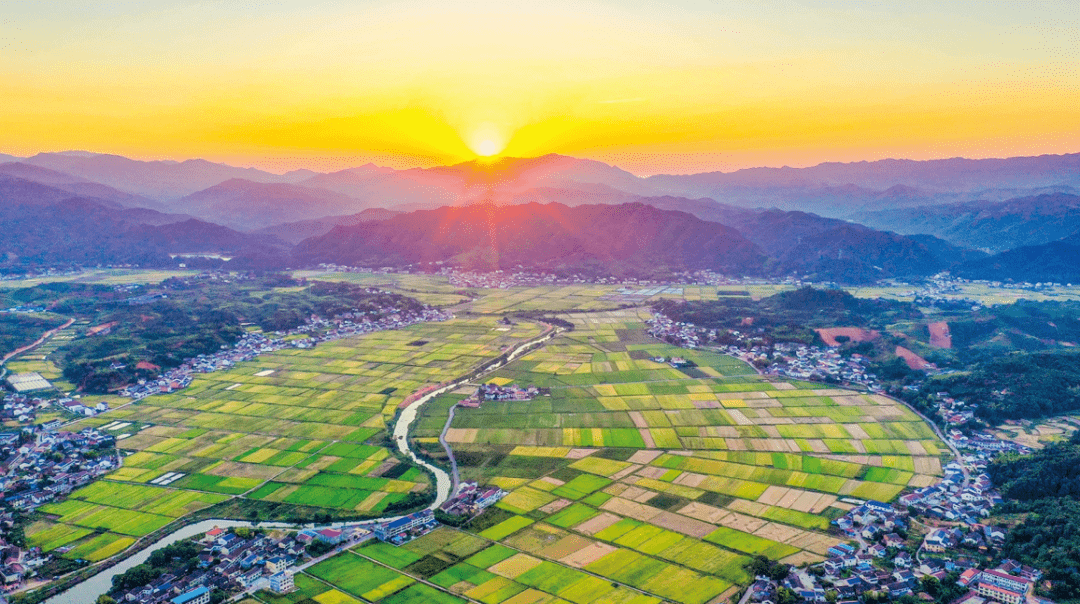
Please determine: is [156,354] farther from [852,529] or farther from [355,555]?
[852,529]

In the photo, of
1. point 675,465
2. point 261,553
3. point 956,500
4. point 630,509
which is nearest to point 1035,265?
point 956,500

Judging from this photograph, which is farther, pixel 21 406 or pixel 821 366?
pixel 821 366

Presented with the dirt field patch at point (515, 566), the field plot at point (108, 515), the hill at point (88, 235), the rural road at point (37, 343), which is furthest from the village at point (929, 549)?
the hill at point (88, 235)

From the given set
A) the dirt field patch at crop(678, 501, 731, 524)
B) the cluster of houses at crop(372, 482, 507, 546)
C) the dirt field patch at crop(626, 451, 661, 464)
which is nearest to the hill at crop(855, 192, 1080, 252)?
the dirt field patch at crop(626, 451, 661, 464)

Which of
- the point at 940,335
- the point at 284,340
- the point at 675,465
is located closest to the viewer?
the point at 675,465

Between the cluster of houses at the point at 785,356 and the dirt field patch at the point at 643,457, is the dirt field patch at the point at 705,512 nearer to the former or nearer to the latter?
the dirt field patch at the point at 643,457

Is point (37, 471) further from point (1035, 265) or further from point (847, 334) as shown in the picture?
point (1035, 265)
